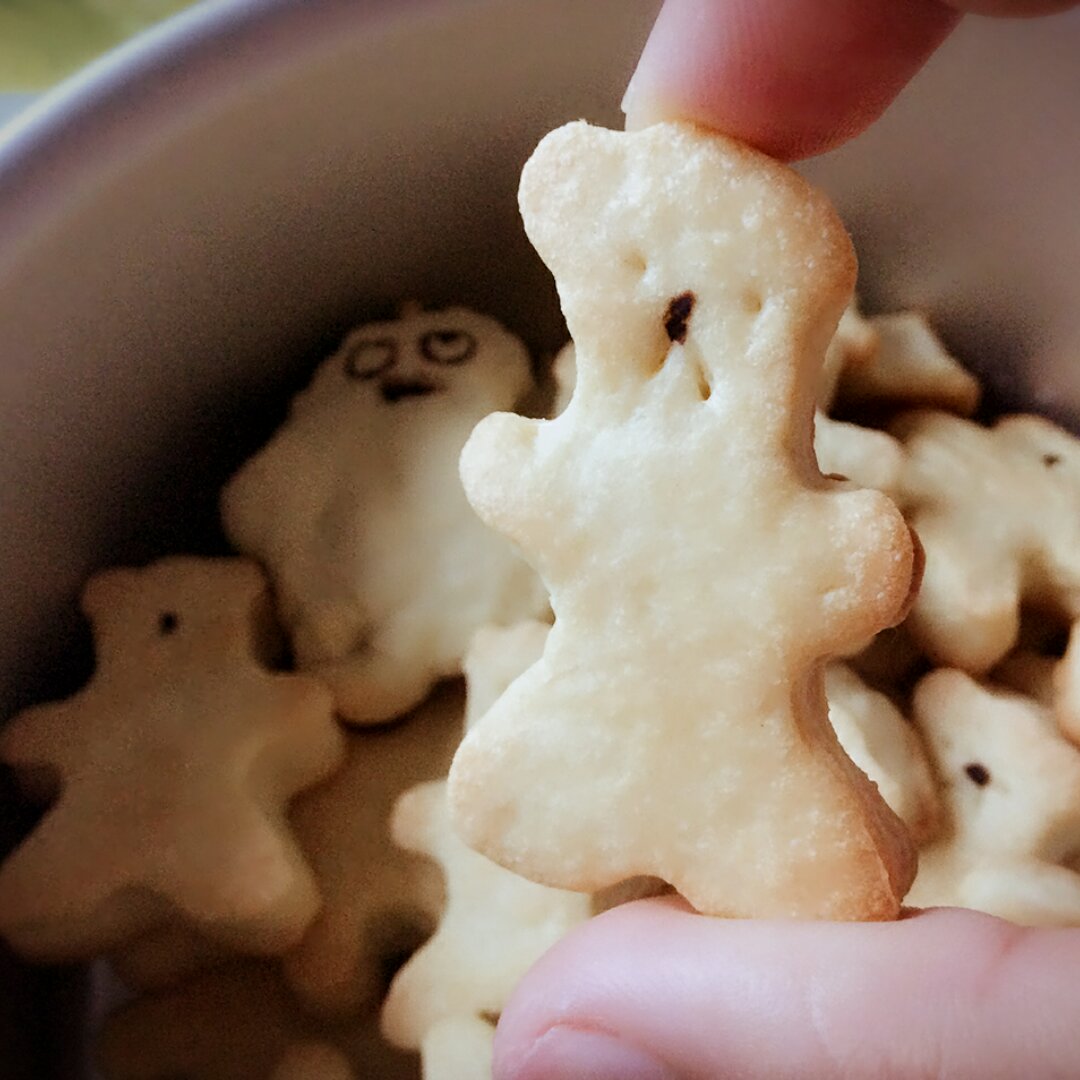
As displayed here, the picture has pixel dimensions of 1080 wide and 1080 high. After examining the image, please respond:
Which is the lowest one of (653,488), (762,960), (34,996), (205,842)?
(34,996)

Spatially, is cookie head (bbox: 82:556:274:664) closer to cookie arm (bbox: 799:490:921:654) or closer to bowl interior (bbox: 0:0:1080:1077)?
bowl interior (bbox: 0:0:1080:1077)

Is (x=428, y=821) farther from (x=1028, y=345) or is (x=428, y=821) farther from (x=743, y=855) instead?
(x=1028, y=345)

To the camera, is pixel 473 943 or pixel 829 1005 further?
pixel 473 943

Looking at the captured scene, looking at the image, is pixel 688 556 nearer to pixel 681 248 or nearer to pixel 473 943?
pixel 681 248

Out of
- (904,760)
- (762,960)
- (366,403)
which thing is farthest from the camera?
(366,403)

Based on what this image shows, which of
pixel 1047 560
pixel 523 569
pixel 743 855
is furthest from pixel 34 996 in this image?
pixel 1047 560

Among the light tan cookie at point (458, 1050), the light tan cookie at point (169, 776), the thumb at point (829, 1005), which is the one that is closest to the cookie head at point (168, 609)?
the light tan cookie at point (169, 776)

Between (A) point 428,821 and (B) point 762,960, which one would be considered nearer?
(B) point 762,960

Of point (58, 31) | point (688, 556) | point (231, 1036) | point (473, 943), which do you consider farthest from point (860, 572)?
point (58, 31)
